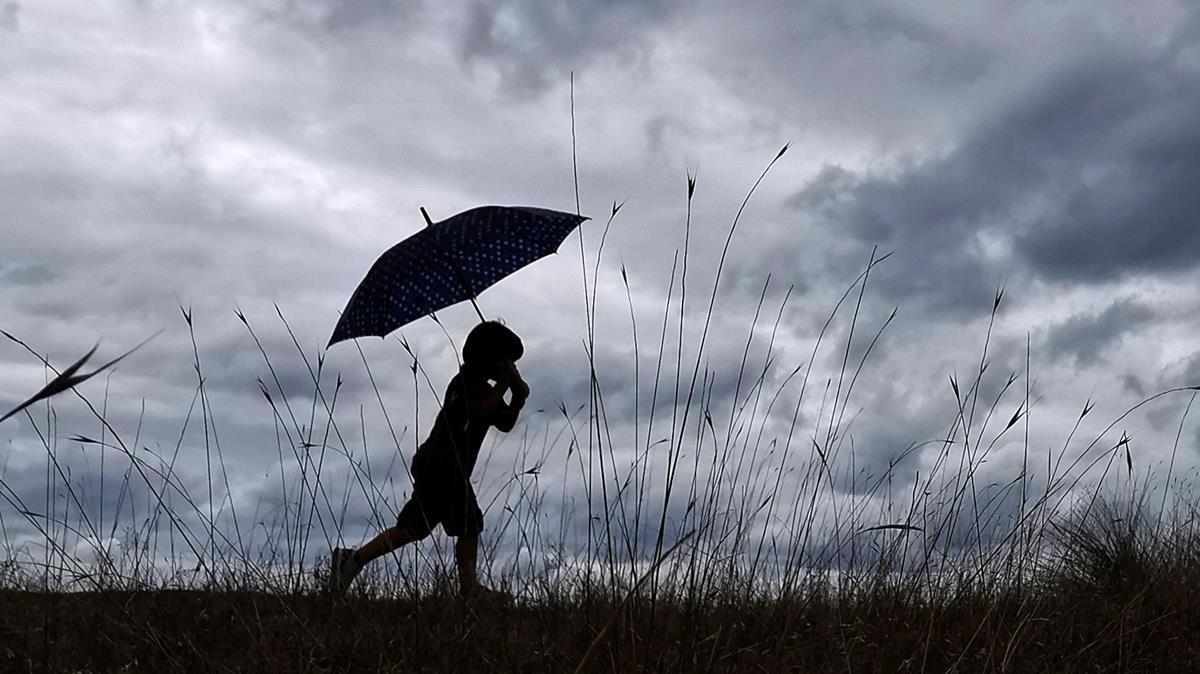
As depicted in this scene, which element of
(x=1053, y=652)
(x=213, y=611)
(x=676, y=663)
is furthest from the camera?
(x=213, y=611)

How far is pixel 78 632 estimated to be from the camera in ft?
14.3

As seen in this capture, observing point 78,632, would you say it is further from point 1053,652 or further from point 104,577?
point 1053,652

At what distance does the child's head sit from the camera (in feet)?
17.4

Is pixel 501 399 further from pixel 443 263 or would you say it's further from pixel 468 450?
pixel 443 263

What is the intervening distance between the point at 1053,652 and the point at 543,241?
2384mm

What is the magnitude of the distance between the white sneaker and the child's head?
1132mm

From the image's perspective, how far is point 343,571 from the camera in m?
4.99

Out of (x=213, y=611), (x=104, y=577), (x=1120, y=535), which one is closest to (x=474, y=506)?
(x=213, y=611)

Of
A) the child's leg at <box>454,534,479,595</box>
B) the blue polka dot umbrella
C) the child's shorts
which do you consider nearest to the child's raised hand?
the child's shorts

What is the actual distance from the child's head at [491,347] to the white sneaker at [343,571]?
1132mm

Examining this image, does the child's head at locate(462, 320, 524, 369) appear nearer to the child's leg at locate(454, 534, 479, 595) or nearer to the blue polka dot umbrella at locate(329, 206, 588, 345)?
the child's leg at locate(454, 534, 479, 595)

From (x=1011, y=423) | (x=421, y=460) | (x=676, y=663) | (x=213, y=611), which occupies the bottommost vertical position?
(x=676, y=663)

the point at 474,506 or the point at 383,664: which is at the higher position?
the point at 474,506

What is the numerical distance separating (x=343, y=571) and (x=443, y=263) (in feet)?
7.54
